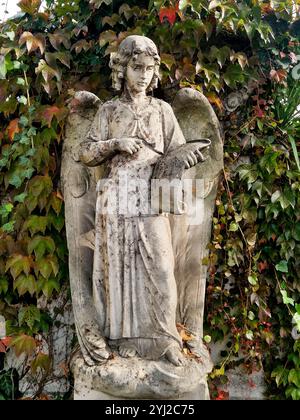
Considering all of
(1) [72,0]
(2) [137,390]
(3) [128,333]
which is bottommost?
(2) [137,390]

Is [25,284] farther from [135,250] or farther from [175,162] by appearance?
[175,162]

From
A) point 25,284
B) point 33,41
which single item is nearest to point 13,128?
point 33,41

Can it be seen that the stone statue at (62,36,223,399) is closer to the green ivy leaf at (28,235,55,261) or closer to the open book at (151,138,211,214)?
the open book at (151,138,211,214)

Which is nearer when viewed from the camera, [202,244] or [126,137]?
[126,137]

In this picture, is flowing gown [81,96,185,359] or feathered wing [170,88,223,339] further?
feathered wing [170,88,223,339]

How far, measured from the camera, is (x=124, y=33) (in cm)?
364

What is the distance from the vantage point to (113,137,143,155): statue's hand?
2959 millimetres

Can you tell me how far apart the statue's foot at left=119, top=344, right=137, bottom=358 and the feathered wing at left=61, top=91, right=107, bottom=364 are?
0.27m

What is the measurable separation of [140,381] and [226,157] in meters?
1.66

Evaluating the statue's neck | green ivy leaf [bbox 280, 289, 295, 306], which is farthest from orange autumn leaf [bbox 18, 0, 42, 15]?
green ivy leaf [bbox 280, 289, 295, 306]

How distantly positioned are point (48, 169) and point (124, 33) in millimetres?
1016

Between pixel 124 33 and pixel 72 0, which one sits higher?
pixel 72 0
